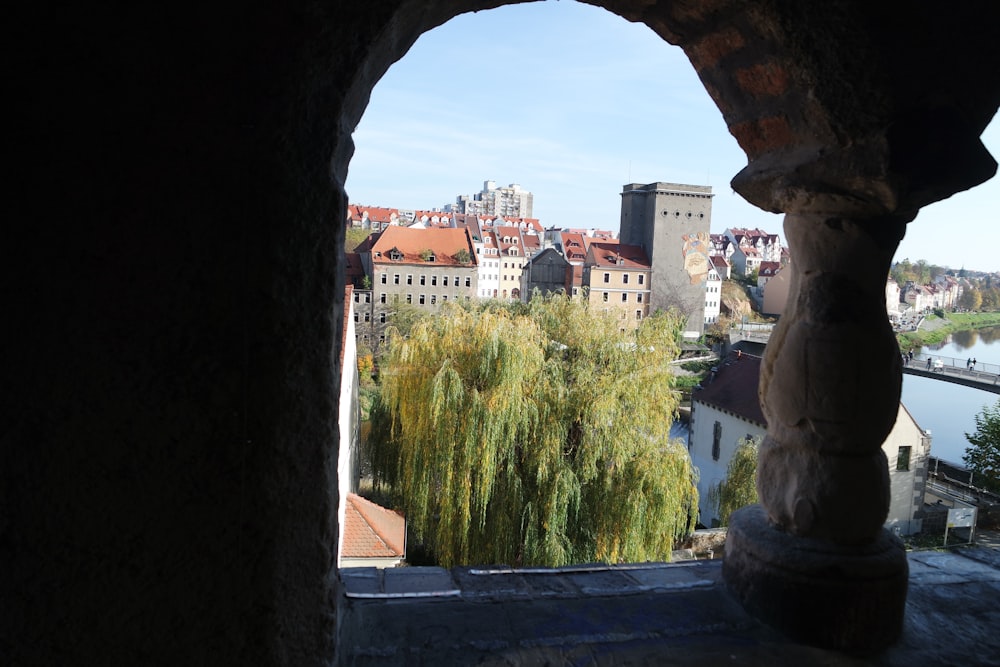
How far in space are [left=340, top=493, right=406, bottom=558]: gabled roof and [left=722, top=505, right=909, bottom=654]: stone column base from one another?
7.57 meters

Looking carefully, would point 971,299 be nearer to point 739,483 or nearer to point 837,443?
point 739,483

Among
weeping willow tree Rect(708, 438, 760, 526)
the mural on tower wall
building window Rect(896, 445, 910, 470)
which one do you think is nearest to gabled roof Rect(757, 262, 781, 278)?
the mural on tower wall

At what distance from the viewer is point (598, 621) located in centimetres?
182

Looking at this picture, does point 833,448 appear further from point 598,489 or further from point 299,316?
point 598,489

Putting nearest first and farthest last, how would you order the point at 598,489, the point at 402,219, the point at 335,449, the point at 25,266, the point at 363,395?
the point at 25,266 < the point at 335,449 < the point at 598,489 < the point at 363,395 < the point at 402,219

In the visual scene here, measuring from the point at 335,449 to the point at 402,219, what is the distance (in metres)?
58.2

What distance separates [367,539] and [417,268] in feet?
79.7

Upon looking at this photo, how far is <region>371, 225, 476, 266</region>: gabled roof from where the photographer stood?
3219 centimetres

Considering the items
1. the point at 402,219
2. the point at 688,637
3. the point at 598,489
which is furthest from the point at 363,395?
the point at 402,219

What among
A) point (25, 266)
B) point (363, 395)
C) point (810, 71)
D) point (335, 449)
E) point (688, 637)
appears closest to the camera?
point (25, 266)

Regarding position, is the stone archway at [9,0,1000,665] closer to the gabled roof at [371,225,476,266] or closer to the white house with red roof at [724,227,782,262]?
the gabled roof at [371,225,476,266]

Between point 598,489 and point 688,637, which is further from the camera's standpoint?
point 598,489

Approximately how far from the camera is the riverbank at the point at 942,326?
Result: 43.5 metres

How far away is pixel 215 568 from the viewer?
125 cm
